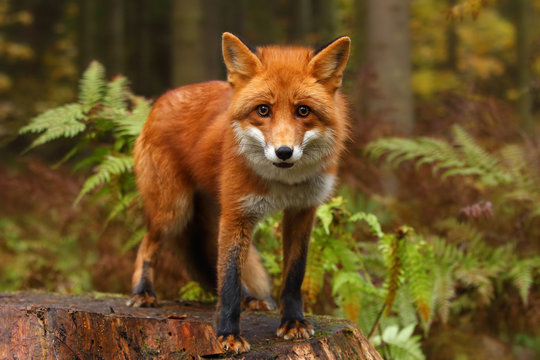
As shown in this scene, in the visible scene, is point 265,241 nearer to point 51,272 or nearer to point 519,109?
point 51,272

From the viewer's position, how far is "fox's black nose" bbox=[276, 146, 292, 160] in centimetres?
314

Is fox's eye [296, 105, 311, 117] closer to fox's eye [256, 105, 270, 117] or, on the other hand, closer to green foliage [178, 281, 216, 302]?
fox's eye [256, 105, 270, 117]

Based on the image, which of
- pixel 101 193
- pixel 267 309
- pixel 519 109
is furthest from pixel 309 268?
pixel 519 109

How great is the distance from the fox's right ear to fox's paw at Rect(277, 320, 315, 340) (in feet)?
5.34

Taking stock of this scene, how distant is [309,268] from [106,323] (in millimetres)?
1822

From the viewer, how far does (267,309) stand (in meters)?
4.59

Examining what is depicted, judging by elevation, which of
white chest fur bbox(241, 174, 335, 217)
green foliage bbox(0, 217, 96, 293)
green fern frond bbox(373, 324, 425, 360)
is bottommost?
green foliage bbox(0, 217, 96, 293)

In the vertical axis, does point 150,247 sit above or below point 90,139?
below

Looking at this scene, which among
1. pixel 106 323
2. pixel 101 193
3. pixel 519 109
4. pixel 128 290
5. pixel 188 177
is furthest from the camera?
pixel 519 109

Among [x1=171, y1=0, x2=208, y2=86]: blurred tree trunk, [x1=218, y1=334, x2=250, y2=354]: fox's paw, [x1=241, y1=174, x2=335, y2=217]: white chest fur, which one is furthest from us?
[x1=171, y1=0, x2=208, y2=86]: blurred tree trunk

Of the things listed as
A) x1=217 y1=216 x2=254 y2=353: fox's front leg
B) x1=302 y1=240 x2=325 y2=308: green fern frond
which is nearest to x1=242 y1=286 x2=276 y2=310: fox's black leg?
x1=302 y1=240 x2=325 y2=308: green fern frond

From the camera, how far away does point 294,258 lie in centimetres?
394

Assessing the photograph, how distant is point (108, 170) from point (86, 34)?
574 inches

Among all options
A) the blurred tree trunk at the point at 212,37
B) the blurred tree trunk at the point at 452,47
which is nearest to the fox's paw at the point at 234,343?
the blurred tree trunk at the point at 212,37
